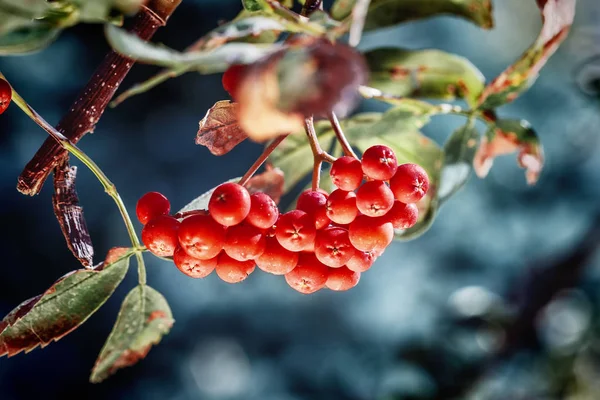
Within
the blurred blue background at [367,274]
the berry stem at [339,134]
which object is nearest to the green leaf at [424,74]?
the berry stem at [339,134]

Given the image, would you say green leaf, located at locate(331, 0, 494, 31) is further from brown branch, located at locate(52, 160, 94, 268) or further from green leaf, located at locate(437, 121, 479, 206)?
brown branch, located at locate(52, 160, 94, 268)

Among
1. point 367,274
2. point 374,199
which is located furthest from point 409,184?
point 367,274

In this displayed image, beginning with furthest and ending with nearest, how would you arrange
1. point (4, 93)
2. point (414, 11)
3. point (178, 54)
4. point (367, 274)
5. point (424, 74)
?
point (367, 274) → point (424, 74) → point (414, 11) → point (4, 93) → point (178, 54)

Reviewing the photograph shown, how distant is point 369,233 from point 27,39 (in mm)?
303

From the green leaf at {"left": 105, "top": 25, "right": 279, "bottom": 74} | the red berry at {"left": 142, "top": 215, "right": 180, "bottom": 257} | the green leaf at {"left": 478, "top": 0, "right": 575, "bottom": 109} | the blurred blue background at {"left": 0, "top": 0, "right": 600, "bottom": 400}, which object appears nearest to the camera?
the green leaf at {"left": 105, "top": 25, "right": 279, "bottom": 74}

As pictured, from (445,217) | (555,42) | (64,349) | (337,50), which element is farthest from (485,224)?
(337,50)

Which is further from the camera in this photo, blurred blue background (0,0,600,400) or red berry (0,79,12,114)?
blurred blue background (0,0,600,400)

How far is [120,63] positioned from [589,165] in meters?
2.33

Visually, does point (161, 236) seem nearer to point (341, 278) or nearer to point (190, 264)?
point (190, 264)

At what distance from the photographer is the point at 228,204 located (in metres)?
0.49

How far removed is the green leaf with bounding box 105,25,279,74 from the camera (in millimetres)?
295

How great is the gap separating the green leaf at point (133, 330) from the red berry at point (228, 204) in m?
0.18

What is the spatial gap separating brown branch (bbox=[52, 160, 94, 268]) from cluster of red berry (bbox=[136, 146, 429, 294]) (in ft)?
0.18

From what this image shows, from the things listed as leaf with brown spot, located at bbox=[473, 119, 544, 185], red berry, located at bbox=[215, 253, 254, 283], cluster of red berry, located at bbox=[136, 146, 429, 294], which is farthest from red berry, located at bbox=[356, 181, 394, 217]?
leaf with brown spot, located at bbox=[473, 119, 544, 185]
